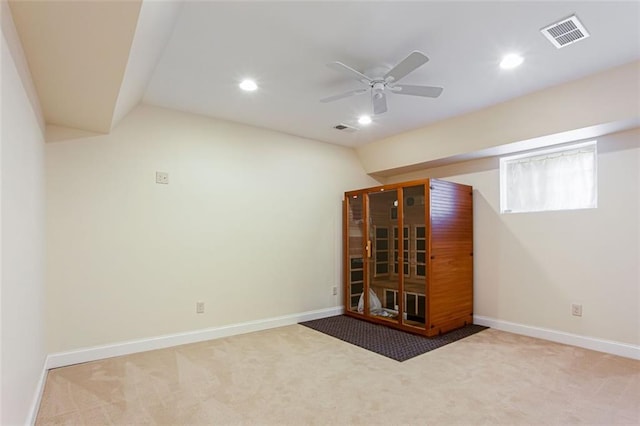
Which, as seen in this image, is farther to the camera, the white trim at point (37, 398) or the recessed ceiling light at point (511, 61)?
the recessed ceiling light at point (511, 61)

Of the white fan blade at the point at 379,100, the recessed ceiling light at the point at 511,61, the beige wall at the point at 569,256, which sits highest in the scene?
the recessed ceiling light at the point at 511,61

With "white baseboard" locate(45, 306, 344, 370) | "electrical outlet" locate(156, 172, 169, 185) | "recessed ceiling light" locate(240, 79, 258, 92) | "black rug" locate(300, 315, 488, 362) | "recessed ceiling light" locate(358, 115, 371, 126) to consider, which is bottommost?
"black rug" locate(300, 315, 488, 362)

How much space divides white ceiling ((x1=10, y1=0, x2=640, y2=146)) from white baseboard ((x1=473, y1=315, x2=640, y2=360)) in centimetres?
248

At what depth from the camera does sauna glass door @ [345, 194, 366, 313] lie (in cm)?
486

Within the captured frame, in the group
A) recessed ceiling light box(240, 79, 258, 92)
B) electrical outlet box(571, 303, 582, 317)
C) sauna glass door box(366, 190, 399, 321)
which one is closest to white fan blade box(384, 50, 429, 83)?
recessed ceiling light box(240, 79, 258, 92)

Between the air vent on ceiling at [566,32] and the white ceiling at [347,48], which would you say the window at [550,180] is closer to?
the white ceiling at [347,48]

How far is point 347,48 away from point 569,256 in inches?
123

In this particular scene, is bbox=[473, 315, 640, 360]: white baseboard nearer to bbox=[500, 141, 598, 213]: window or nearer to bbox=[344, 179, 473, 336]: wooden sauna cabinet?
bbox=[344, 179, 473, 336]: wooden sauna cabinet

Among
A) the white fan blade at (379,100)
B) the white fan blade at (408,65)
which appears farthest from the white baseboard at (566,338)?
the white fan blade at (408,65)

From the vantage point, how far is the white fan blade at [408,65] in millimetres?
2203

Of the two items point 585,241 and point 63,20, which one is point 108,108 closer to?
point 63,20

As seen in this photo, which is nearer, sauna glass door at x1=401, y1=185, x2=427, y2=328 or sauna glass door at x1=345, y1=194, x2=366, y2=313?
sauna glass door at x1=401, y1=185, x2=427, y2=328

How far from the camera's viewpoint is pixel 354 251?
4.96 m

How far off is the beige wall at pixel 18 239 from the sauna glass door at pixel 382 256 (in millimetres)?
3485
